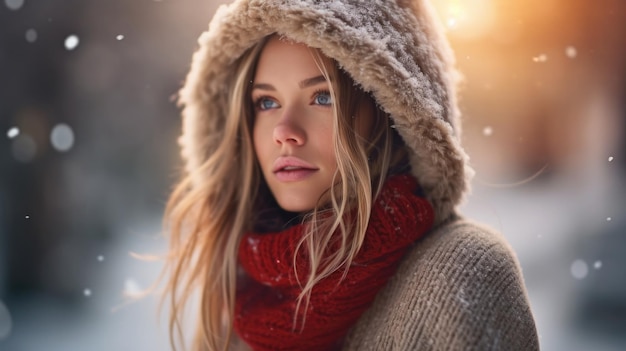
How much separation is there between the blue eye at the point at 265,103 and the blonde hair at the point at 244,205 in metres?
0.05

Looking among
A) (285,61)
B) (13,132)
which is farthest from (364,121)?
(13,132)

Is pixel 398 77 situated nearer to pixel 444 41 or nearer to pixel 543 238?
pixel 444 41

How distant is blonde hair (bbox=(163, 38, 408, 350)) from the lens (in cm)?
111

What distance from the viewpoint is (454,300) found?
0.97 m

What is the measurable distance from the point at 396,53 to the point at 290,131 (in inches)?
10.0

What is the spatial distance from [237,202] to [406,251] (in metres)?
0.48

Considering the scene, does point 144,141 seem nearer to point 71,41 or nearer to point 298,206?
point 71,41

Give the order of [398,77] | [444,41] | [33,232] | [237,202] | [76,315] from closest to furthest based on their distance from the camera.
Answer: [398,77], [444,41], [237,202], [76,315], [33,232]

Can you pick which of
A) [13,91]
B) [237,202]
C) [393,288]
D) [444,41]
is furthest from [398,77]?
[13,91]

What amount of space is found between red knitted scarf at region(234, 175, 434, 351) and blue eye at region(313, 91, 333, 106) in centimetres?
20

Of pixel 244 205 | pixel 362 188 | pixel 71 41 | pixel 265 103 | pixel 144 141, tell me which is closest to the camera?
pixel 362 188

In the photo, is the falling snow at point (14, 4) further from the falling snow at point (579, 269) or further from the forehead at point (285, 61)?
the falling snow at point (579, 269)

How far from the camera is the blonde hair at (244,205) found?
111 centimetres

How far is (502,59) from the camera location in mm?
3279
